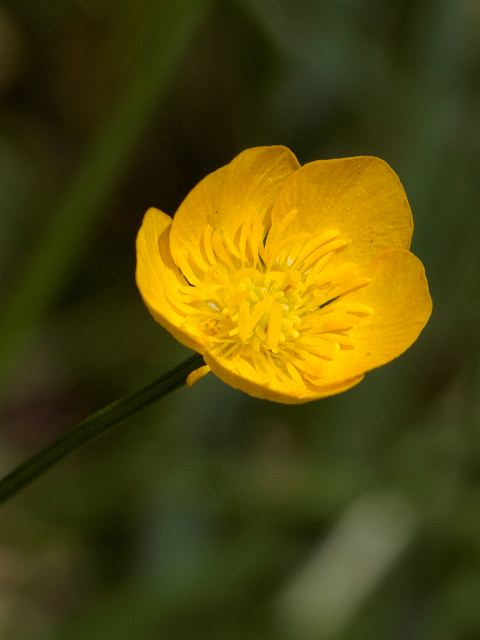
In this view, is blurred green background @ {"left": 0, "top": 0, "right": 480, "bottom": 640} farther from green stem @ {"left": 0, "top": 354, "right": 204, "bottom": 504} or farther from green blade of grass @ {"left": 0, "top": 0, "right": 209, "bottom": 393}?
green stem @ {"left": 0, "top": 354, "right": 204, "bottom": 504}

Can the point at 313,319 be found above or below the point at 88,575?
above

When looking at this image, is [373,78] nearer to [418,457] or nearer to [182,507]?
[418,457]

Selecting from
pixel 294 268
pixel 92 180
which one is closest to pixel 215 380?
pixel 92 180

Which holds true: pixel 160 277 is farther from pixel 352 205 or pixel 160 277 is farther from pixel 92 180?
pixel 92 180

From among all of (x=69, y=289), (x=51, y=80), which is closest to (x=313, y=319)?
(x=69, y=289)

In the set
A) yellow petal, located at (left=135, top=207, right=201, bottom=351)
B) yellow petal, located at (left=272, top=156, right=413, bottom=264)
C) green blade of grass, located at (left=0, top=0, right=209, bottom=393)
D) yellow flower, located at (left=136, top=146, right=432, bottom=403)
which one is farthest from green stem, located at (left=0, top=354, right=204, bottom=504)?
green blade of grass, located at (left=0, top=0, right=209, bottom=393)

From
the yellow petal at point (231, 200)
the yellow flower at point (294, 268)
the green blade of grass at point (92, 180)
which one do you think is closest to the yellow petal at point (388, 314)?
the yellow flower at point (294, 268)
